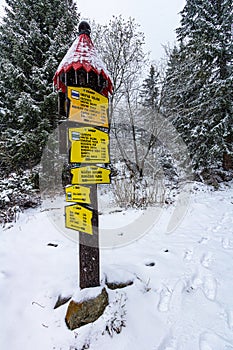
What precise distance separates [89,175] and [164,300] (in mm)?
1458

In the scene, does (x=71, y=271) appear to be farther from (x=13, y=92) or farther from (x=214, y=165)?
(x=214, y=165)

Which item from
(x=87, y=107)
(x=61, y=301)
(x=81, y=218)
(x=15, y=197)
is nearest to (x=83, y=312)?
(x=61, y=301)

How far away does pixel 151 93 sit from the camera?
1028cm

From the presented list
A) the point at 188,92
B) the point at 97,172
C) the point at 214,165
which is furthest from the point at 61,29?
the point at 214,165

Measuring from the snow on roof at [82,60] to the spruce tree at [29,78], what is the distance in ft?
16.2

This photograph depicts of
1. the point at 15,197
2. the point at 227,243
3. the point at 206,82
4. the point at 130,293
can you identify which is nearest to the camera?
the point at 130,293

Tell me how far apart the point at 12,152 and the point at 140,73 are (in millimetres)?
6895

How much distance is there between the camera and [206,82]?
9477 mm

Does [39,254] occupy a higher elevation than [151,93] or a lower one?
lower

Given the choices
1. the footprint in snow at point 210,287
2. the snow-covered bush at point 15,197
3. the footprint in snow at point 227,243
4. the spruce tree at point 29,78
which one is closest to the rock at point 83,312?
the footprint in snow at point 210,287

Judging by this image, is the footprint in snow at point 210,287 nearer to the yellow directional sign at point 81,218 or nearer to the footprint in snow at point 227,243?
the footprint in snow at point 227,243

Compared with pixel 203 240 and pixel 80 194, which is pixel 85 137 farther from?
pixel 203 240

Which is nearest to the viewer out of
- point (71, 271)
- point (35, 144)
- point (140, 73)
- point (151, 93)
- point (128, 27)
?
point (71, 271)

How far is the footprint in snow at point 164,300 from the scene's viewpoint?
6.20 feet
